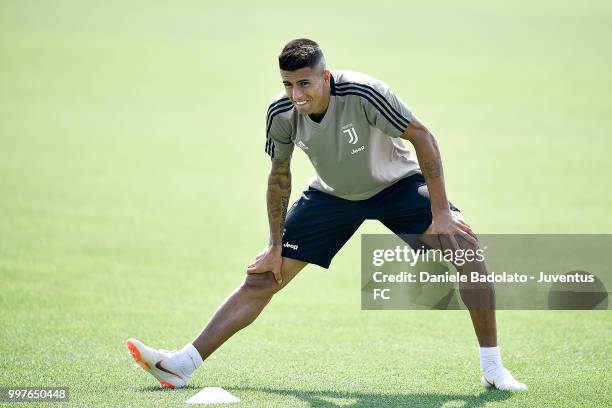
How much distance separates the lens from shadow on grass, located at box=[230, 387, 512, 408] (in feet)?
22.0

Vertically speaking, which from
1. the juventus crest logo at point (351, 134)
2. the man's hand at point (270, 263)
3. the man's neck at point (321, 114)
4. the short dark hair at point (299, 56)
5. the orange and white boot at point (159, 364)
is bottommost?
the orange and white boot at point (159, 364)

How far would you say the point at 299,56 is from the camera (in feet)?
22.2

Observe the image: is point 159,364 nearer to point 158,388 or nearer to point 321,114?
point 158,388

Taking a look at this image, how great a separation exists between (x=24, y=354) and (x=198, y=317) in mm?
2109

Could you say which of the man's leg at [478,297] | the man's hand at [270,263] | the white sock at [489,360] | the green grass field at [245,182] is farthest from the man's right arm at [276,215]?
the white sock at [489,360]

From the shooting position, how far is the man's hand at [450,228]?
A: 22.9 ft

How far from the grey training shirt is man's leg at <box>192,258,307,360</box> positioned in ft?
2.40

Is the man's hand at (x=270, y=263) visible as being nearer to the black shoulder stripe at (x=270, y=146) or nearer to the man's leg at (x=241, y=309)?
the man's leg at (x=241, y=309)

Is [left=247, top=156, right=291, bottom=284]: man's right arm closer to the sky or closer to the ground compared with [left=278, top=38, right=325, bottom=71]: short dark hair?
closer to the ground

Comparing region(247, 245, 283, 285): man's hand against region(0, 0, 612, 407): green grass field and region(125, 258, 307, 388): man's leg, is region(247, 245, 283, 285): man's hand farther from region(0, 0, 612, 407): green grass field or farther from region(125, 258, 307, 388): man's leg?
region(0, 0, 612, 407): green grass field

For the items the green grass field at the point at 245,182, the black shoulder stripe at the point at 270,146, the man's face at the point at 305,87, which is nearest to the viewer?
the man's face at the point at 305,87

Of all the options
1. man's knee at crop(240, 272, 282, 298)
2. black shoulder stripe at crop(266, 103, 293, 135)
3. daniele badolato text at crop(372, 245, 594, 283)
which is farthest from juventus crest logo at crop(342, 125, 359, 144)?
man's knee at crop(240, 272, 282, 298)

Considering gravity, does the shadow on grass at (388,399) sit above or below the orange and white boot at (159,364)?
below

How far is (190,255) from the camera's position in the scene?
12.7 m
